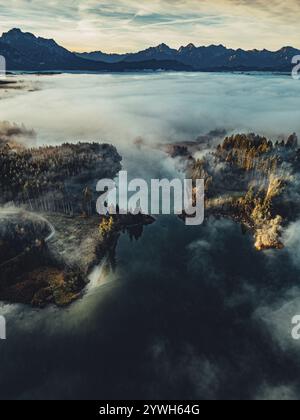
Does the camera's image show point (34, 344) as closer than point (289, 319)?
Yes

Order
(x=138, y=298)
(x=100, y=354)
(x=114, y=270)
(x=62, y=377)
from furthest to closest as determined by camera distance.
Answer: (x=114, y=270), (x=138, y=298), (x=100, y=354), (x=62, y=377)

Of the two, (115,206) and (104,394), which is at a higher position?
(115,206)

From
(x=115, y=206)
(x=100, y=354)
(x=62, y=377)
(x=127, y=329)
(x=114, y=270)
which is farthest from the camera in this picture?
(x=115, y=206)

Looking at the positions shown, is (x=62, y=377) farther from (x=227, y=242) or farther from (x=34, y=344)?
(x=227, y=242)

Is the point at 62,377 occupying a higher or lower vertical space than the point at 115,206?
lower

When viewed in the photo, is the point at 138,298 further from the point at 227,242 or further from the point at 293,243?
the point at 293,243
